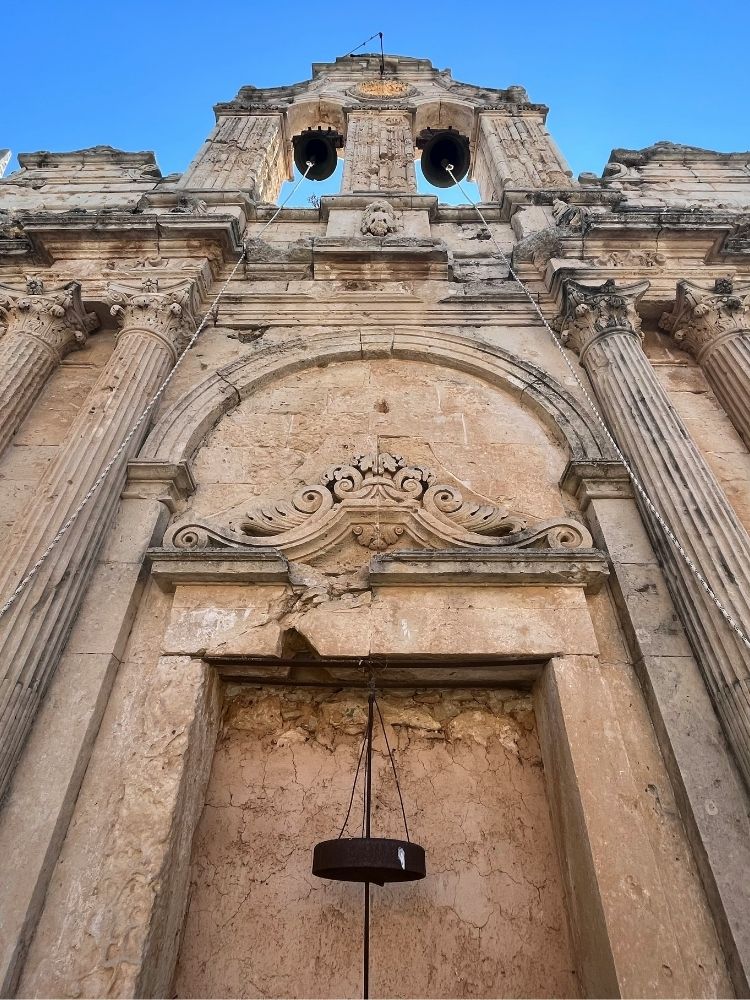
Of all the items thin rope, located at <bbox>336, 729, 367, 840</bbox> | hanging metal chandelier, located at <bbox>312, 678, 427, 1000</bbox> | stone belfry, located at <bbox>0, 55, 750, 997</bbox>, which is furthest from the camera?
thin rope, located at <bbox>336, 729, 367, 840</bbox>

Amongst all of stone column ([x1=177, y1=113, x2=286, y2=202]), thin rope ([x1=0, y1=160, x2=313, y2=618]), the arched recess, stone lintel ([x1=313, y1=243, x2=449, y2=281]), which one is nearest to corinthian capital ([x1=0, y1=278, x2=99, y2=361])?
thin rope ([x1=0, y1=160, x2=313, y2=618])

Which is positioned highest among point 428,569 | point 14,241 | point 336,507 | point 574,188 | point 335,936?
point 574,188

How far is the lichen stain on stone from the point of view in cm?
324

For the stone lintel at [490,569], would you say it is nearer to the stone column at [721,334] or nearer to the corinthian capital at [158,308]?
the stone column at [721,334]

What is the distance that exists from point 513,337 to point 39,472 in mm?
4885

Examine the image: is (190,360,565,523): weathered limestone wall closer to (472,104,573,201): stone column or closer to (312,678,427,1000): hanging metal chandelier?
(312,678,427,1000): hanging metal chandelier

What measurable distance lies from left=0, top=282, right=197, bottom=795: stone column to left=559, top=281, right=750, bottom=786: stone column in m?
4.03

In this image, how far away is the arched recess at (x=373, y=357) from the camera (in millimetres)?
5070

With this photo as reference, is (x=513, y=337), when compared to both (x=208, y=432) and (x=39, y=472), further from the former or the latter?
(x=39, y=472)

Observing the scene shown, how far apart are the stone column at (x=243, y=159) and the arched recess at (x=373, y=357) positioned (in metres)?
4.15

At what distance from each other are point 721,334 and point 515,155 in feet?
19.8

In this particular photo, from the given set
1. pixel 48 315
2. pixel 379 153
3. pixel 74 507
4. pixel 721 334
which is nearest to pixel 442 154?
pixel 379 153

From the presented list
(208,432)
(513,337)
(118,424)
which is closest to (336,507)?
(208,432)

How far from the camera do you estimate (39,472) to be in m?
5.01
